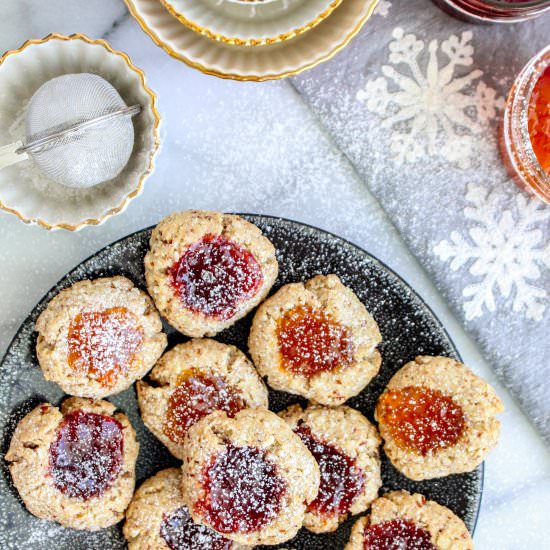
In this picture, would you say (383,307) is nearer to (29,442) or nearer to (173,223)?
(173,223)

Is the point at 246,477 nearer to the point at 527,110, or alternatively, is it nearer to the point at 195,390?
the point at 195,390

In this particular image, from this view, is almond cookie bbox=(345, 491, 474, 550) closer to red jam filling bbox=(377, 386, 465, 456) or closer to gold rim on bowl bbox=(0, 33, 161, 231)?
red jam filling bbox=(377, 386, 465, 456)

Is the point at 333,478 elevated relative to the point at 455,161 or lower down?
lower down

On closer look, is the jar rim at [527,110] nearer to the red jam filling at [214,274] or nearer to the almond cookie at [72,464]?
the red jam filling at [214,274]

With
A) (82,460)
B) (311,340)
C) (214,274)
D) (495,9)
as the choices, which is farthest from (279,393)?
(495,9)

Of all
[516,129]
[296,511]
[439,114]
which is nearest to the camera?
[296,511]

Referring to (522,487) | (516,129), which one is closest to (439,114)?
(516,129)

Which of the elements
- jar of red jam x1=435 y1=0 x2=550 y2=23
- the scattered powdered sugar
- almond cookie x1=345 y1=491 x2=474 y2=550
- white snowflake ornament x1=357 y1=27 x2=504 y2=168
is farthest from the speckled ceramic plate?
jar of red jam x1=435 y1=0 x2=550 y2=23
